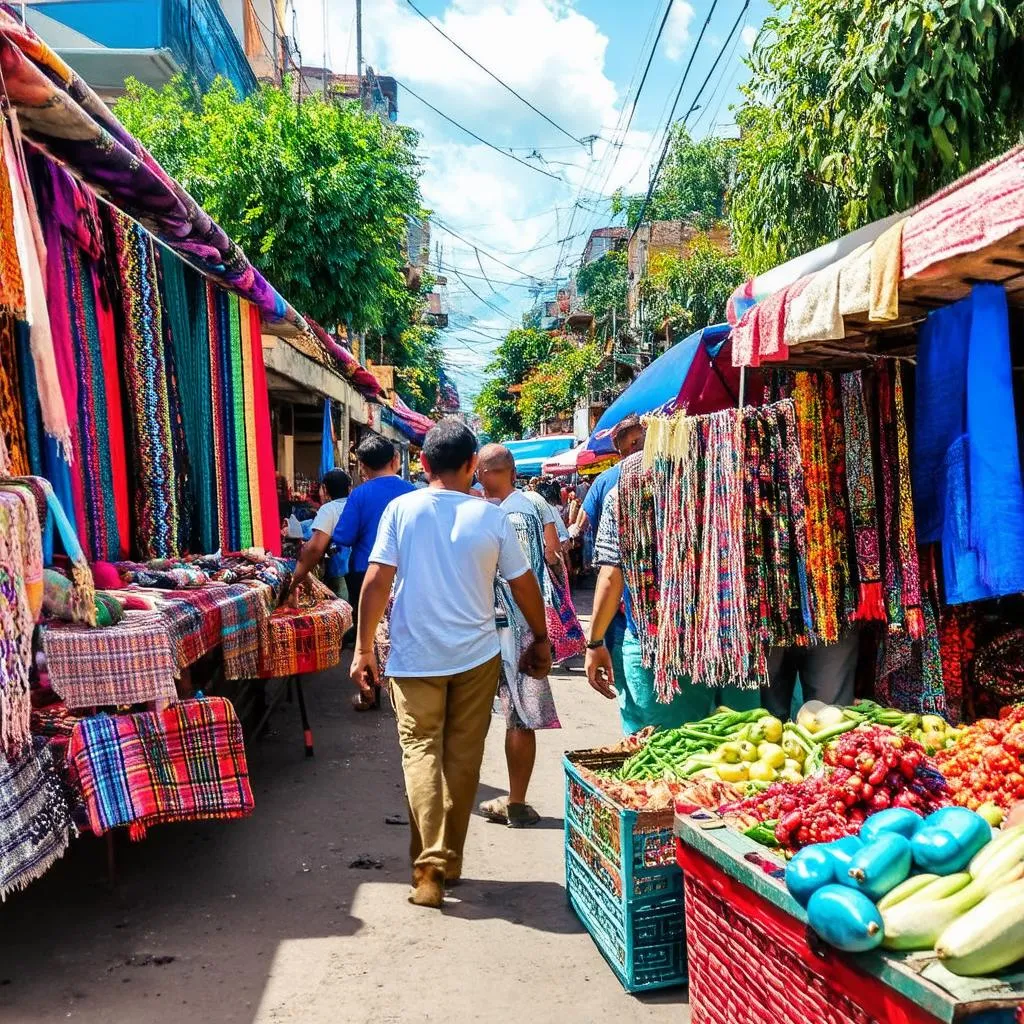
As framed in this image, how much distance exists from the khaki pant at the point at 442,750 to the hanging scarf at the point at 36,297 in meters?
1.86

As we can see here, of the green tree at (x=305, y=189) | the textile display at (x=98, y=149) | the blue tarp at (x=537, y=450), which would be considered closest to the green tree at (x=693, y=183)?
the blue tarp at (x=537, y=450)

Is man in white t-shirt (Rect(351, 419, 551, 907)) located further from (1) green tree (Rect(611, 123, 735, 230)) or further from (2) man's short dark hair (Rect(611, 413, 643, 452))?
(1) green tree (Rect(611, 123, 735, 230))

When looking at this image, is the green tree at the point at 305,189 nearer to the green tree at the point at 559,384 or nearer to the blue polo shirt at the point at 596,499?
the blue polo shirt at the point at 596,499

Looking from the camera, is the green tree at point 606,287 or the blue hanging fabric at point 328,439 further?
the green tree at point 606,287

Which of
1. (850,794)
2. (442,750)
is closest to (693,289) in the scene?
(442,750)

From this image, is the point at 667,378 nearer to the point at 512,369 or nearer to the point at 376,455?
the point at 376,455

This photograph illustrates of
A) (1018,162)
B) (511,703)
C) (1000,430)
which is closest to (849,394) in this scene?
(1000,430)

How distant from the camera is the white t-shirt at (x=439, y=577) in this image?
171 inches

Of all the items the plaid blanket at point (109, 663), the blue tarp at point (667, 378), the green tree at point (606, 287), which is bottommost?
the plaid blanket at point (109, 663)

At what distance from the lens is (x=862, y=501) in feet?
14.7

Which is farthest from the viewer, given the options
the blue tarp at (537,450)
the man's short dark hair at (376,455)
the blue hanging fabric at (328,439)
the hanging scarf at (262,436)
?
the blue tarp at (537,450)

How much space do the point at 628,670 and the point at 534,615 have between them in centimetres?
80

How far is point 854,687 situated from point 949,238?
2561 mm

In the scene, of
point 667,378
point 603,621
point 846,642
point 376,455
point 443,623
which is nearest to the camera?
point 443,623
